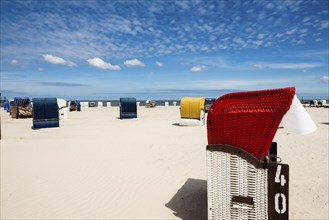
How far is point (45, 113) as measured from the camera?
16781mm

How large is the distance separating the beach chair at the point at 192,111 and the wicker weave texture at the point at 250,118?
515 inches

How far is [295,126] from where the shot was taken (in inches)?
135

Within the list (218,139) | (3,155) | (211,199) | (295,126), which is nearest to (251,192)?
(211,199)

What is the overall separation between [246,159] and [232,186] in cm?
49

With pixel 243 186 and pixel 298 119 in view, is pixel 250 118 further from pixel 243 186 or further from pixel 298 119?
pixel 243 186

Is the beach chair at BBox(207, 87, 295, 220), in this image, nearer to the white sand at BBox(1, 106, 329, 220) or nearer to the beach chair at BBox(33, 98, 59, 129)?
the white sand at BBox(1, 106, 329, 220)

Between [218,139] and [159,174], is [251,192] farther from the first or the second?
[159,174]

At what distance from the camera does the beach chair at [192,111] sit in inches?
669

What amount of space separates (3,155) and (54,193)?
16.1ft

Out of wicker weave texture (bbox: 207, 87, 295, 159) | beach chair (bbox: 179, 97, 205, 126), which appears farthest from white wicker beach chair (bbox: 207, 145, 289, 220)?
beach chair (bbox: 179, 97, 205, 126)

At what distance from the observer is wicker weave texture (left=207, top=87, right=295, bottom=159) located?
11.0ft

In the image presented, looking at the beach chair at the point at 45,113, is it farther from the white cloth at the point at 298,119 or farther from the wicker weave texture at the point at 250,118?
Answer: the white cloth at the point at 298,119

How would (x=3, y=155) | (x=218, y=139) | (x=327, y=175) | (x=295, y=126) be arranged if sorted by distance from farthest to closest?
1. (x=3, y=155)
2. (x=327, y=175)
3. (x=218, y=139)
4. (x=295, y=126)

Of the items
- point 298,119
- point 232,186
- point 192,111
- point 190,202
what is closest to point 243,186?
point 232,186
